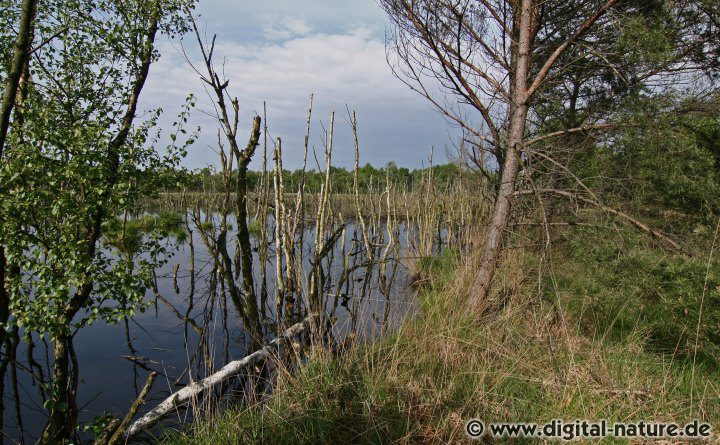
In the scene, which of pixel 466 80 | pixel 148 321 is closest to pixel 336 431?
pixel 466 80

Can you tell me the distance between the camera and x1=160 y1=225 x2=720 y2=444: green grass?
2.60 metres

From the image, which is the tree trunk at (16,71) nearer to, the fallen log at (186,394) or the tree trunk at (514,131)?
the fallen log at (186,394)

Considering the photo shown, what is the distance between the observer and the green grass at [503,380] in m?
2.60

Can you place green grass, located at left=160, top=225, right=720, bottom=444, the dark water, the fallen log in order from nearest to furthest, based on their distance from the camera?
green grass, located at left=160, top=225, right=720, bottom=444 → the fallen log → the dark water

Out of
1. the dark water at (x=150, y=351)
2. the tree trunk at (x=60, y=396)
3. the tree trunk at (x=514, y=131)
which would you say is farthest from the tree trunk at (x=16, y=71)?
the tree trunk at (x=514, y=131)

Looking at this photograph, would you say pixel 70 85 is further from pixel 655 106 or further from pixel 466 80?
pixel 655 106

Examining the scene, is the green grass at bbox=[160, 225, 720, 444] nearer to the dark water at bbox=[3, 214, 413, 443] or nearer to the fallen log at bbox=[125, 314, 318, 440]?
the fallen log at bbox=[125, 314, 318, 440]

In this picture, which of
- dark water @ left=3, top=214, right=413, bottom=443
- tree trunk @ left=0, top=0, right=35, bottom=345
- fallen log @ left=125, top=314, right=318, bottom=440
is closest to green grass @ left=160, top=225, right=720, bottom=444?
fallen log @ left=125, top=314, right=318, bottom=440

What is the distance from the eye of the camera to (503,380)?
295 cm

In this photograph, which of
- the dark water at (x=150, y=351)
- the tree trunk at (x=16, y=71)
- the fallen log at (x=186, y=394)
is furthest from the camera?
the dark water at (x=150, y=351)

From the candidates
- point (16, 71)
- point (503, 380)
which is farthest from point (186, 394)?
point (16, 71)

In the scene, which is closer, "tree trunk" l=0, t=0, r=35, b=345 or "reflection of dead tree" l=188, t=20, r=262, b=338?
"tree trunk" l=0, t=0, r=35, b=345

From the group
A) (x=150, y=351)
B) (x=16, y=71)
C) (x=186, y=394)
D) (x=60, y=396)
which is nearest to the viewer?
(x=16, y=71)

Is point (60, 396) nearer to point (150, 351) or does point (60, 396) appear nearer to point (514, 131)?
point (150, 351)
